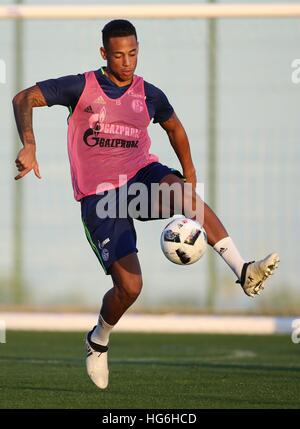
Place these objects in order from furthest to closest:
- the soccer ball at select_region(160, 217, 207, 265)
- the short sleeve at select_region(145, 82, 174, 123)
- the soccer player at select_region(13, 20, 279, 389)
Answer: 1. the short sleeve at select_region(145, 82, 174, 123)
2. the soccer player at select_region(13, 20, 279, 389)
3. the soccer ball at select_region(160, 217, 207, 265)

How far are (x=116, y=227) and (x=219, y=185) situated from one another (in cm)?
557

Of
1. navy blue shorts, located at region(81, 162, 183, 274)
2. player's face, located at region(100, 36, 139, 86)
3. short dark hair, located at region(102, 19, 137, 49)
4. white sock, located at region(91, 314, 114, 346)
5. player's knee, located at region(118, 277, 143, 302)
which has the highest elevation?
short dark hair, located at region(102, 19, 137, 49)

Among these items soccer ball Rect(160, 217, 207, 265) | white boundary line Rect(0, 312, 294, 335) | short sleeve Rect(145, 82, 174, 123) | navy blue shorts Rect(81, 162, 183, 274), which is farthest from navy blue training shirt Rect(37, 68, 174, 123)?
white boundary line Rect(0, 312, 294, 335)

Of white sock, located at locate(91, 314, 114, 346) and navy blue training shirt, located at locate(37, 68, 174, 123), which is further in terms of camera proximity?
white sock, located at locate(91, 314, 114, 346)

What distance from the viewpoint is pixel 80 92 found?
7.93 meters

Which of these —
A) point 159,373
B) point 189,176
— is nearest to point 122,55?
point 189,176

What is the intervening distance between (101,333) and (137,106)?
149 centimetres

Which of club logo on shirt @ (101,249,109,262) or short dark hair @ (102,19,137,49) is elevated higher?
short dark hair @ (102,19,137,49)

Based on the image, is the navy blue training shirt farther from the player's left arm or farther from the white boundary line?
the white boundary line

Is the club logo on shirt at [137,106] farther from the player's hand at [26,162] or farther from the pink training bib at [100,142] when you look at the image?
the player's hand at [26,162]

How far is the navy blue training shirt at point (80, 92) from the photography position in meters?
7.79

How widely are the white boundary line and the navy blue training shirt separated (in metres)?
4.21

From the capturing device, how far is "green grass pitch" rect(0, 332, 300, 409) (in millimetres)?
7285

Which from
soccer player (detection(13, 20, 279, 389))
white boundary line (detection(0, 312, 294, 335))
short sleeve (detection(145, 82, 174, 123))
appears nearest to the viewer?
soccer player (detection(13, 20, 279, 389))
